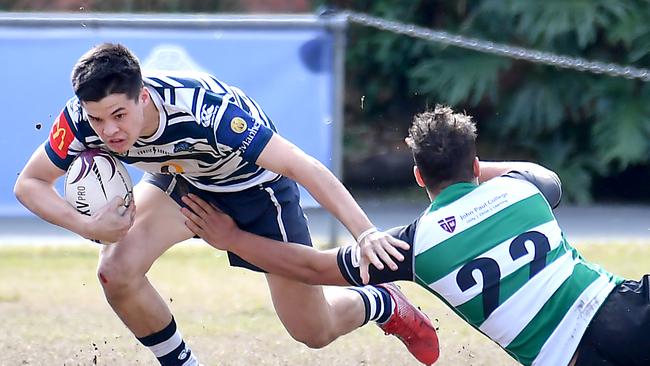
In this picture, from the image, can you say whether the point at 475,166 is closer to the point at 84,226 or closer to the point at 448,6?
the point at 84,226

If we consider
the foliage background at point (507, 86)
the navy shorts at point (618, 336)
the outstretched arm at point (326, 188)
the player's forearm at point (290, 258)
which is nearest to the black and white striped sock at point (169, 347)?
the player's forearm at point (290, 258)

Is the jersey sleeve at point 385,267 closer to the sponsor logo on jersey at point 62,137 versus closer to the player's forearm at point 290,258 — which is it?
the player's forearm at point 290,258

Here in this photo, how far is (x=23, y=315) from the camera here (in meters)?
7.71

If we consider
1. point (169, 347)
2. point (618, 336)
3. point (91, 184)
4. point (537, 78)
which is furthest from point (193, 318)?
point (537, 78)

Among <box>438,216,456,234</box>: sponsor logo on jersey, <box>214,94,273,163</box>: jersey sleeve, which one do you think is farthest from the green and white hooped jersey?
<box>214,94,273,163</box>: jersey sleeve

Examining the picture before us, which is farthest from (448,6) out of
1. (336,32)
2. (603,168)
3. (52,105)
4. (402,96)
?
(52,105)

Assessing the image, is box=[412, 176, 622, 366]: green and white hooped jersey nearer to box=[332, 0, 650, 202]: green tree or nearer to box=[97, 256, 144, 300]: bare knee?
box=[97, 256, 144, 300]: bare knee

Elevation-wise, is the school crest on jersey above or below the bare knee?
above

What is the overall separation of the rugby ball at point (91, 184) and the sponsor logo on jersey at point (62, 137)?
0.06 m

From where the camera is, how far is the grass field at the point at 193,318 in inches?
240

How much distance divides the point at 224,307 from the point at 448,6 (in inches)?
336

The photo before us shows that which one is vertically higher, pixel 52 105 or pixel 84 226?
pixel 84 226

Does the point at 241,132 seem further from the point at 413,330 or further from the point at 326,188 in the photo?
the point at 413,330

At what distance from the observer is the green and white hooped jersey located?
12.9 ft
